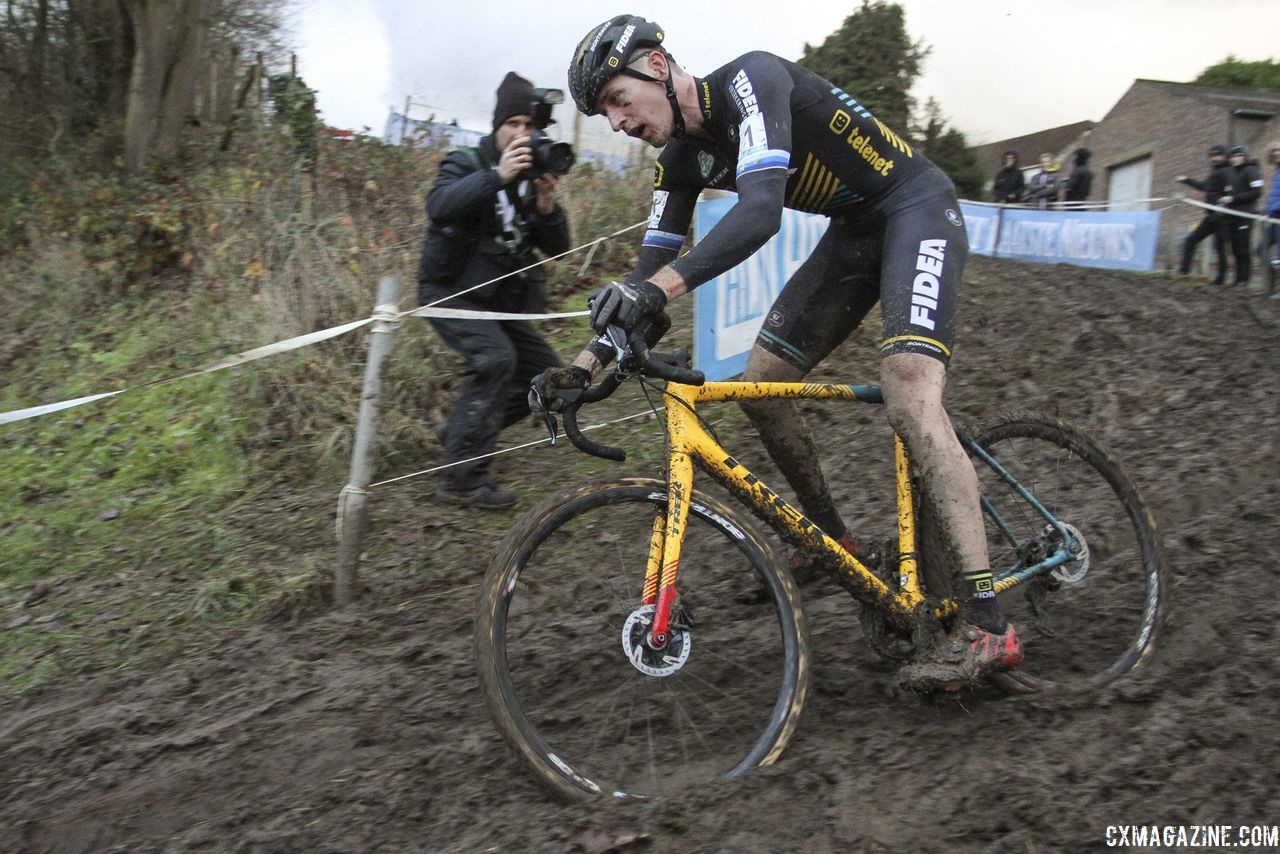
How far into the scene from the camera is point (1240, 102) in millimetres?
37469

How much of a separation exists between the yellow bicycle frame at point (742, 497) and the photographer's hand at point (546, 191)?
8.50 ft

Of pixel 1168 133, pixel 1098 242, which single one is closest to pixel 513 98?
pixel 1098 242

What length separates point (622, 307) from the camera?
287cm

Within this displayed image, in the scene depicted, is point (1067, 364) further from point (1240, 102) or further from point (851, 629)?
point (1240, 102)

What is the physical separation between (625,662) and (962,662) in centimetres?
127

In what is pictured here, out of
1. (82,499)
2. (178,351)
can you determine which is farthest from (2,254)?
(82,499)

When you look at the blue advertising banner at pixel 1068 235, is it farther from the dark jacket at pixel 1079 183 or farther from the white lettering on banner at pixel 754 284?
the white lettering on banner at pixel 754 284

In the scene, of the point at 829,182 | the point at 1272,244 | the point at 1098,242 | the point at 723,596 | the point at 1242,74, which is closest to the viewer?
the point at 829,182

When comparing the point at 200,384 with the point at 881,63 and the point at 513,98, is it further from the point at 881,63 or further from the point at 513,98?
the point at 881,63

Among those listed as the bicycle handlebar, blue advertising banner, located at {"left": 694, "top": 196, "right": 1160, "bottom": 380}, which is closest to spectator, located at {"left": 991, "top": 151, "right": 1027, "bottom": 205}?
blue advertising banner, located at {"left": 694, "top": 196, "right": 1160, "bottom": 380}

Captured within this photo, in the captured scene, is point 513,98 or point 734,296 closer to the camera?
point 513,98

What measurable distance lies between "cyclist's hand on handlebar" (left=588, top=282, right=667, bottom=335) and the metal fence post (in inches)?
92.8

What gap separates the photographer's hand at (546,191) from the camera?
5.61m

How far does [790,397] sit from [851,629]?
3.58 ft
